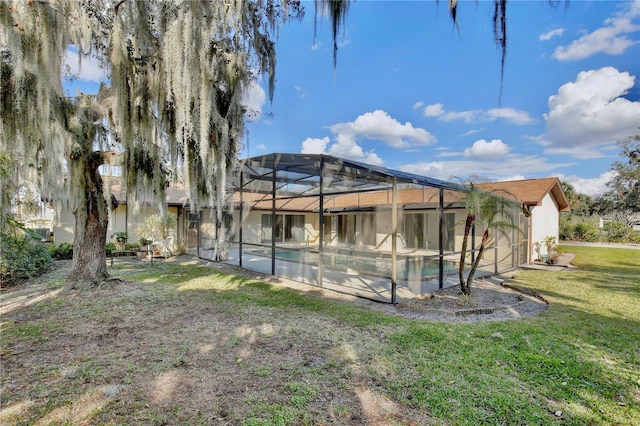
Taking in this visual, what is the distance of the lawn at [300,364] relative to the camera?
8.26 feet

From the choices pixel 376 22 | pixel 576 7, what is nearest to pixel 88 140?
pixel 376 22

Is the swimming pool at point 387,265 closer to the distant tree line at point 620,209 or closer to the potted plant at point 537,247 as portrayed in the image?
the potted plant at point 537,247

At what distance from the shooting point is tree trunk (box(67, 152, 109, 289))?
6.22 m

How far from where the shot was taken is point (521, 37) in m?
2.25

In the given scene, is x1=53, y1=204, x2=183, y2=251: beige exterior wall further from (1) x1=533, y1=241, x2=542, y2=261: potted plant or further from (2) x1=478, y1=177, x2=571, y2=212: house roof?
(1) x1=533, y1=241, x2=542, y2=261: potted plant

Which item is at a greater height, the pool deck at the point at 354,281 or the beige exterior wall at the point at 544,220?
the beige exterior wall at the point at 544,220

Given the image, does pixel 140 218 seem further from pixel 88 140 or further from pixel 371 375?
pixel 371 375

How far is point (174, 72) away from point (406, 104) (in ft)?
57.2

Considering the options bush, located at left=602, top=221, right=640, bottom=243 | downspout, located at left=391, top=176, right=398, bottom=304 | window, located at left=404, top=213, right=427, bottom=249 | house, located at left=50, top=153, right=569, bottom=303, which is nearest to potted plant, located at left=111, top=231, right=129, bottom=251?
house, located at left=50, top=153, right=569, bottom=303

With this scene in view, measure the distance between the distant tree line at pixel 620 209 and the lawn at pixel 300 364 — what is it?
18.1 meters

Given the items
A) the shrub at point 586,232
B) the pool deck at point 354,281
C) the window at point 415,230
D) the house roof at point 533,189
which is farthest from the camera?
the shrub at point 586,232

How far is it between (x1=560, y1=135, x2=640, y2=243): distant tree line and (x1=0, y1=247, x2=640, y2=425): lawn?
1809 cm

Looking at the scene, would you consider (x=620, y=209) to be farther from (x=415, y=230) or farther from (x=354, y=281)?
(x=354, y=281)

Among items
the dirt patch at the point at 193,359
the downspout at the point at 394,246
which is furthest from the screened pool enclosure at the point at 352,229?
the dirt patch at the point at 193,359
